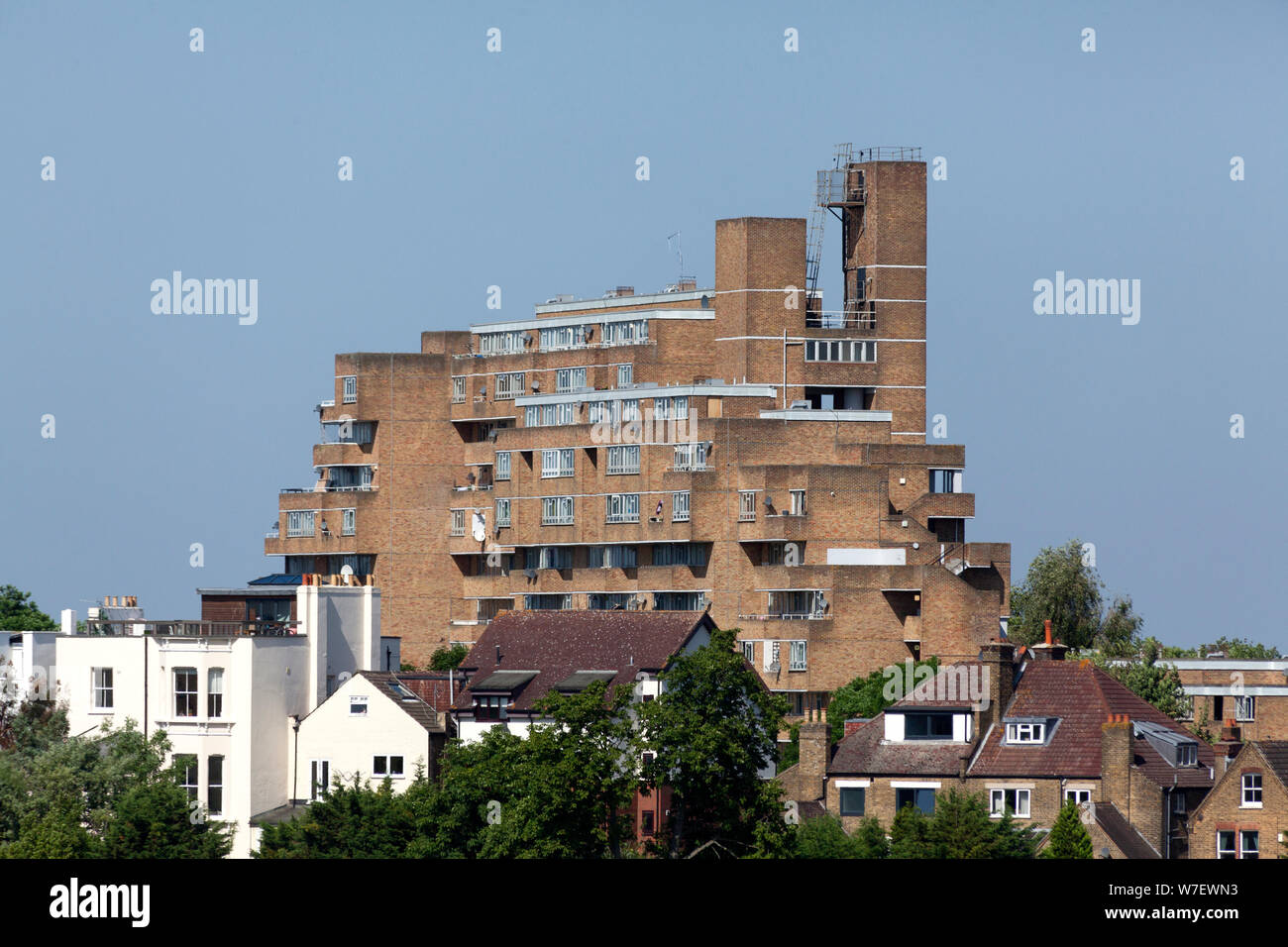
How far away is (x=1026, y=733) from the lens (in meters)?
80.4

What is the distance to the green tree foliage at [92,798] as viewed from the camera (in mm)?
68625

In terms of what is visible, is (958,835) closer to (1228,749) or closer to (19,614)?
(1228,749)

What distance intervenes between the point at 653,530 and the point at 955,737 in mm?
55978

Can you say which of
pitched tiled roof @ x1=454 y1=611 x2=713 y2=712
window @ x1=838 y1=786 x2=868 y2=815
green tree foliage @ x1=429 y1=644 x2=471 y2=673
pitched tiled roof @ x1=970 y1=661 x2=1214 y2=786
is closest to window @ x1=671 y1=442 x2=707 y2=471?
green tree foliage @ x1=429 y1=644 x2=471 y2=673

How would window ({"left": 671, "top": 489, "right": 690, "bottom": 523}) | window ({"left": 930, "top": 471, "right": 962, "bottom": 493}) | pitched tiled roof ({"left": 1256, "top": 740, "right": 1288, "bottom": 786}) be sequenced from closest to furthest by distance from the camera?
pitched tiled roof ({"left": 1256, "top": 740, "right": 1288, "bottom": 786}) < window ({"left": 671, "top": 489, "right": 690, "bottom": 523}) < window ({"left": 930, "top": 471, "right": 962, "bottom": 493})

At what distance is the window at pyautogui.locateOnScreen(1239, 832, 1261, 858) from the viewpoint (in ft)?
240

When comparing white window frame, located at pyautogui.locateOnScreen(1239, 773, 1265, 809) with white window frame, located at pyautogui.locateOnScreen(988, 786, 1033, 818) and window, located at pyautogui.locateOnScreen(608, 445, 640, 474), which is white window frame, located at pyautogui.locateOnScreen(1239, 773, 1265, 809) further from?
window, located at pyautogui.locateOnScreen(608, 445, 640, 474)

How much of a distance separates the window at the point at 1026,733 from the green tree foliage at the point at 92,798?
2716cm

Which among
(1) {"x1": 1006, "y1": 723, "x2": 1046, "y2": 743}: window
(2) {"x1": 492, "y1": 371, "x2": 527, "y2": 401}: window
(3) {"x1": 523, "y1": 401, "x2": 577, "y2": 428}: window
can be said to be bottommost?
(1) {"x1": 1006, "y1": 723, "x2": 1046, "y2": 743}: window

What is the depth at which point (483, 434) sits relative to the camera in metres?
156

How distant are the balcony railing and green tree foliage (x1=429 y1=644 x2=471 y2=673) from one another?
41843 mm

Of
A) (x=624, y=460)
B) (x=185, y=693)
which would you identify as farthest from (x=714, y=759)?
(x=624, y=460)

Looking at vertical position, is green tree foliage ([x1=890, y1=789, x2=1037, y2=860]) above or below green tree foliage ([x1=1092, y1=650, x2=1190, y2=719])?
below
